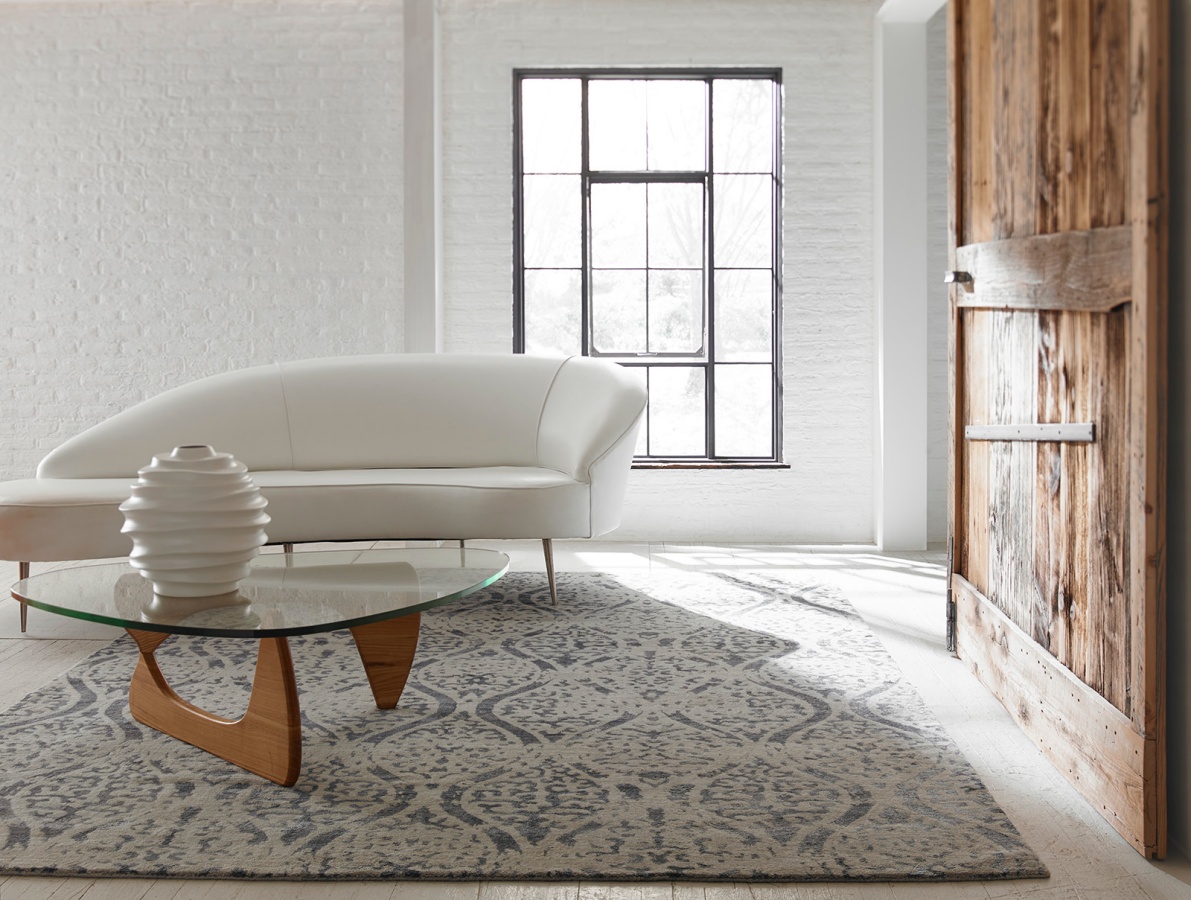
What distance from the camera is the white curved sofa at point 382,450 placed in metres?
3.49

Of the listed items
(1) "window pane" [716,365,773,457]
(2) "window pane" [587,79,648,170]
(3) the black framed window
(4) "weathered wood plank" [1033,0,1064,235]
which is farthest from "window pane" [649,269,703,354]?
(4) "weathered wood plank" [1033,0,1064,235]

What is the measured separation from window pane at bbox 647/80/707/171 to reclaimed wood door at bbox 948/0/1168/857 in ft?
7.82

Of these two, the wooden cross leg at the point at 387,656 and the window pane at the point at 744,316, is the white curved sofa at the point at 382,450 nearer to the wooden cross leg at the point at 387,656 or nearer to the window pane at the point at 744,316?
the wooden cross leg at the point at 387,656

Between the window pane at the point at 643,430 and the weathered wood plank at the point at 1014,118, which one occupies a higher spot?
the weathered wood plank at the point at 1014,118

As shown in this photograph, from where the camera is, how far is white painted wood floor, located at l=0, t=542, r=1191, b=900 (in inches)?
66.1

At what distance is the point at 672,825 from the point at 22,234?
4904mm

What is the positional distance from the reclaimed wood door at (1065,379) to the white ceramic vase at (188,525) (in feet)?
5.73

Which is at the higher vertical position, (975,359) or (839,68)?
(839,68)

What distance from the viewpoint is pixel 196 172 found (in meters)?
5.32

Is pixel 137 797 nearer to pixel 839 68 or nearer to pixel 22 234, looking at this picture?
pixel 22 234

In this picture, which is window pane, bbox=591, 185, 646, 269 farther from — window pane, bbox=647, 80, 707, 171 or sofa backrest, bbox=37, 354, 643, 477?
sofa backrest, bbox=37, 354, 643, 477

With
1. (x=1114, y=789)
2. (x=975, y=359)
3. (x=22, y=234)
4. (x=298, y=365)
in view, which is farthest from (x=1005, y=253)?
(x=22, y=234)

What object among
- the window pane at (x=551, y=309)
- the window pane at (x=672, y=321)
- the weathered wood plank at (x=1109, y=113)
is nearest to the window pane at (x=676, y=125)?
the window pane at (x=672, y=321)

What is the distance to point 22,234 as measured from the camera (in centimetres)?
535
